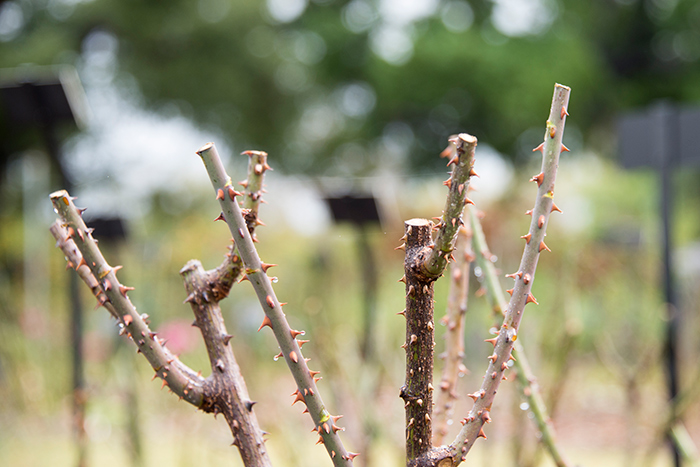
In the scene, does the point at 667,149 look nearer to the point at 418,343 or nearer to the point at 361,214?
the point at 361,214

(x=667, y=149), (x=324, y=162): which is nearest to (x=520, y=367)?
(x=667, y=149)

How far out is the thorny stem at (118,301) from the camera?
12.7 inches

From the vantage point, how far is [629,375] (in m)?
1.15

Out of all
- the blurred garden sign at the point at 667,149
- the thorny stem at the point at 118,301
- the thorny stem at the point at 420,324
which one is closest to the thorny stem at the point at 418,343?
the thorny stem at the point at 420,324

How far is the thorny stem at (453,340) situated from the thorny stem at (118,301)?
0.65 ft

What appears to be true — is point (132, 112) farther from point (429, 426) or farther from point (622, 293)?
point (429, 426)

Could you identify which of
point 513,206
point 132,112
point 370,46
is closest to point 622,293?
point 513,206

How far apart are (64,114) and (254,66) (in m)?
4.97

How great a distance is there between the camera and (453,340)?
1.60ft

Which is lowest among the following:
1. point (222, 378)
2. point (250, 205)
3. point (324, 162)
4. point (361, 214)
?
point (222, 378)

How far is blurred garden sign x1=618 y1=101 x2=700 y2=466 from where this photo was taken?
157 centimetres

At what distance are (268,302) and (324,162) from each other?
7.36 metres

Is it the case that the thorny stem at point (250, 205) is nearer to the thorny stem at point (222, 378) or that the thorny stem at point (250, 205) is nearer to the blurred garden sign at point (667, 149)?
the thorny stem at point (222, 378)

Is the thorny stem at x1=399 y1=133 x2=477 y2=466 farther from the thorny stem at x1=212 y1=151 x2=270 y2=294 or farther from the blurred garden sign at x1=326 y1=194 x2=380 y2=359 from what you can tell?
the blurred garden sign at x1=326 y1=194 x2=380 y2=359
